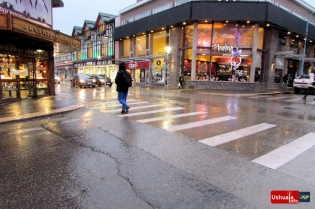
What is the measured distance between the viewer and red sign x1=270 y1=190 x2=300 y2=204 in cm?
301

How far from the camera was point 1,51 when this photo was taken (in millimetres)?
10914

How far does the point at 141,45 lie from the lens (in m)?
35.7

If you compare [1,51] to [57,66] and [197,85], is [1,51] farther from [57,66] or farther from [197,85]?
[57,66]

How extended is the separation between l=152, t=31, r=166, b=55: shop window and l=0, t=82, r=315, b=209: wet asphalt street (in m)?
25.5

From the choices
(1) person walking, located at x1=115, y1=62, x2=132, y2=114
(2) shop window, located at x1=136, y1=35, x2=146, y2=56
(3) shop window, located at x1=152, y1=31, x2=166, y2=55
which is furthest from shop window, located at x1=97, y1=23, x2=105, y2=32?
(1) person walking, located at x1=115, y1=62, x2=132, y2=114

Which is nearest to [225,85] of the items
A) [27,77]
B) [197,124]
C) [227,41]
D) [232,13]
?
[227,41]

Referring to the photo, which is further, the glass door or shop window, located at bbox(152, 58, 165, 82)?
shop window, located at bbox(152, 58, 165, 82)

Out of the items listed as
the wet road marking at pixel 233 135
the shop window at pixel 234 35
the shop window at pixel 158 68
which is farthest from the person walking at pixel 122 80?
the shop window at pixel 158 68

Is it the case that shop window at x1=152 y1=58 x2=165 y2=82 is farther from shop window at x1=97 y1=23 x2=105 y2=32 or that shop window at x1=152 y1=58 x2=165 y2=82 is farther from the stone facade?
shop window at x1=97 y1=23 x2=105 y2=32

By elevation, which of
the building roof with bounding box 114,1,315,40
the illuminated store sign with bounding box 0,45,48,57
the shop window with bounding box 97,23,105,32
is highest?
the shop window with bounding box 97,23,105,32

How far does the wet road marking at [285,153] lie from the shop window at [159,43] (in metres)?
26.3

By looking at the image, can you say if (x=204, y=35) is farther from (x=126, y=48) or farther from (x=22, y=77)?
(x=22, y=77)

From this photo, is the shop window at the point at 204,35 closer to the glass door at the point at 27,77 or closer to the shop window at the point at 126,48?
the shop window at the point at 126,48

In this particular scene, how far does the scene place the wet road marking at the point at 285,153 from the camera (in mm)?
4277
